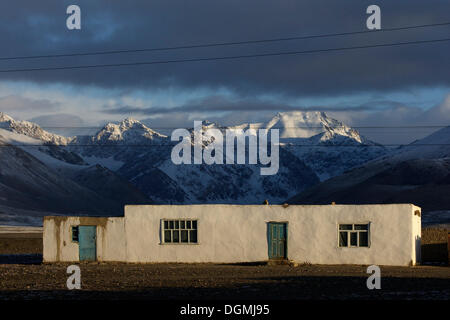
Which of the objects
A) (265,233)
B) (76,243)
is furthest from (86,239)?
(265,233)

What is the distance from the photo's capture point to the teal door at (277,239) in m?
45.7

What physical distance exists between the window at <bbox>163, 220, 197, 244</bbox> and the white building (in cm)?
6

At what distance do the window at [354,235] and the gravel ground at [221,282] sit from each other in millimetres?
2425

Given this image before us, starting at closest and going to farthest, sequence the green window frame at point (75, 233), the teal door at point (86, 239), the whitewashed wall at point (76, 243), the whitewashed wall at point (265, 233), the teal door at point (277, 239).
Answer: the whitewashed wall at point (265, 233) → the teal door at point (277, 239) → the whitewashed wall at point (76, 243) → the teal door at point (86, 239) → the green window frame at point (75, 233)

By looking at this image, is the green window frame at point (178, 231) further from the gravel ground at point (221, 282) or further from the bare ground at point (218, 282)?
the gravel ground at point (221, 282)

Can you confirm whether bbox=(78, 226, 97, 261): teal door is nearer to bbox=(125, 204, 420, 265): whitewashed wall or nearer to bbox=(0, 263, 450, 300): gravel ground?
bbox=(125, 204, 420, 265): whitewashed wall

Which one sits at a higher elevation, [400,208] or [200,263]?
[400,208]

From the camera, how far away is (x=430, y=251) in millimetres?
53406

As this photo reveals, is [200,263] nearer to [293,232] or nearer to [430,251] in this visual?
[293,232]

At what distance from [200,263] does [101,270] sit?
7.38 meters

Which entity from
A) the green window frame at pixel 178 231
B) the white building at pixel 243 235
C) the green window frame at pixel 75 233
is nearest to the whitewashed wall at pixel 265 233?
the white building at pixel 243 235

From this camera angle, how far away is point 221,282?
32.8m

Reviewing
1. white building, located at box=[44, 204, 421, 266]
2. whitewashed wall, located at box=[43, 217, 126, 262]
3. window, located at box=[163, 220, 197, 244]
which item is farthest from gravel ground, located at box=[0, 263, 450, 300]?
whitewashed wall, located at box=[43, 217, 126, 262]
